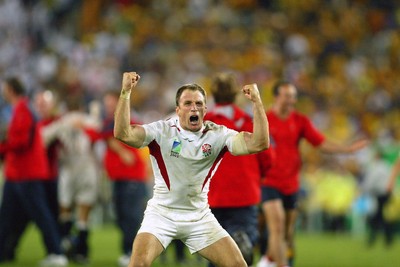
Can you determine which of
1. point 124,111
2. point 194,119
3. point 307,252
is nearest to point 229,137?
point 194,119

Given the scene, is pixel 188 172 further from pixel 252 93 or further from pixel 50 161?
pixel 50 161

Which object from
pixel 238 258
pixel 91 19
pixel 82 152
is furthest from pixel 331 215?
pixel 238 258

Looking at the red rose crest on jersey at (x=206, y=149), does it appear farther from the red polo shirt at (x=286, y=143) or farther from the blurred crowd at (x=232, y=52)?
the blurred crowd at (x=232, y=52)

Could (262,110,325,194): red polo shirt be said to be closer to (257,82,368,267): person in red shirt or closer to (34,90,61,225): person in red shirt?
(257,82,368,267): person in red shirt

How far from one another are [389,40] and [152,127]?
2439cm

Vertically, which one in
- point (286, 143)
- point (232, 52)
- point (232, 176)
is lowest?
point (232, 176)

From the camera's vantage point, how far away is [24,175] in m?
13.4

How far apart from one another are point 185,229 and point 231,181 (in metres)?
1.95

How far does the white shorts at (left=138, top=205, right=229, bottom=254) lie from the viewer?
8.38m

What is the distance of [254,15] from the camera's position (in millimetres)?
32562

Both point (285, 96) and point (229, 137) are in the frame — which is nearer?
point (229, 137)

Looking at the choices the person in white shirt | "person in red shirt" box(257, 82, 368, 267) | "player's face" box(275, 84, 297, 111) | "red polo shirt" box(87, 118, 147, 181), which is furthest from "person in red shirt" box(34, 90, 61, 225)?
the person in white shirt

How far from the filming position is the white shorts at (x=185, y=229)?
27.5 ft

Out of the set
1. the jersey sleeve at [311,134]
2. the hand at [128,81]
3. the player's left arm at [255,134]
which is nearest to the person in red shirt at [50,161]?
the jersey sleeve at [311,134]
